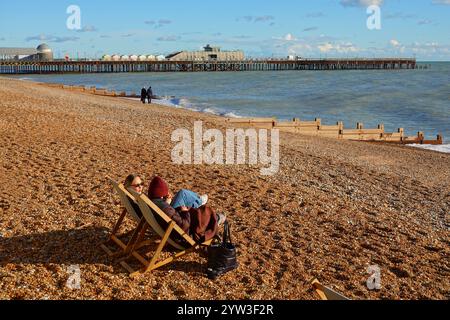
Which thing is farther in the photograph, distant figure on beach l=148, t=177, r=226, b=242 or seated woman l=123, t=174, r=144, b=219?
seated woman l=123, t=174, r=144, b=219

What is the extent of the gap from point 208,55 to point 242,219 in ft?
372

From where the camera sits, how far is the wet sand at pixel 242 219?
14.5 feet

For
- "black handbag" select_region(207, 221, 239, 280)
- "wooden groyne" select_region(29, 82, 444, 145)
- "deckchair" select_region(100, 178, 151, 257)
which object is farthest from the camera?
"wooden groyne" select_region(29, 82, 444, 145)

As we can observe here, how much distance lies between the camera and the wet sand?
443cm

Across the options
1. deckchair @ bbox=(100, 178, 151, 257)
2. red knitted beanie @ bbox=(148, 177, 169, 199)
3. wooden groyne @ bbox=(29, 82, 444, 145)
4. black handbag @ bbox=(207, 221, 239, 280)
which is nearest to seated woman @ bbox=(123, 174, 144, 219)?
deckchair @ bbox=(100, 178, 151, 257)

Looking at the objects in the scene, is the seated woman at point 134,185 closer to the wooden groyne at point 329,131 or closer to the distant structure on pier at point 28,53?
the wooden groyne at point 329,131

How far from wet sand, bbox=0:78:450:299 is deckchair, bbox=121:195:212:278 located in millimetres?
114

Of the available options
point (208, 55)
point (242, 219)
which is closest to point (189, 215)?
point (242, 219)

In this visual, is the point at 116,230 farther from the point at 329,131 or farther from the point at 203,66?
the point at 203,66

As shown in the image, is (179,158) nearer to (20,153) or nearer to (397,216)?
(20,153)

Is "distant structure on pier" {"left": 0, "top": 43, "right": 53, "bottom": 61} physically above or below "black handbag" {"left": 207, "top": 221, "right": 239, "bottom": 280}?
above

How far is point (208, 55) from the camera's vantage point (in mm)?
116188

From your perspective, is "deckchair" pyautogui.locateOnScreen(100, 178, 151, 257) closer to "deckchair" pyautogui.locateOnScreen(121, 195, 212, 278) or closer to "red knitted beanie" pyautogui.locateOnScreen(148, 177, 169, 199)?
"deckchair" pyautogui.locateOnScreen(121, 195, 212, 278)

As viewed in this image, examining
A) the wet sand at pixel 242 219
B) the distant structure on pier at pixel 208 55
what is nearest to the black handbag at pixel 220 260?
the wet sand at pixel 242 219
